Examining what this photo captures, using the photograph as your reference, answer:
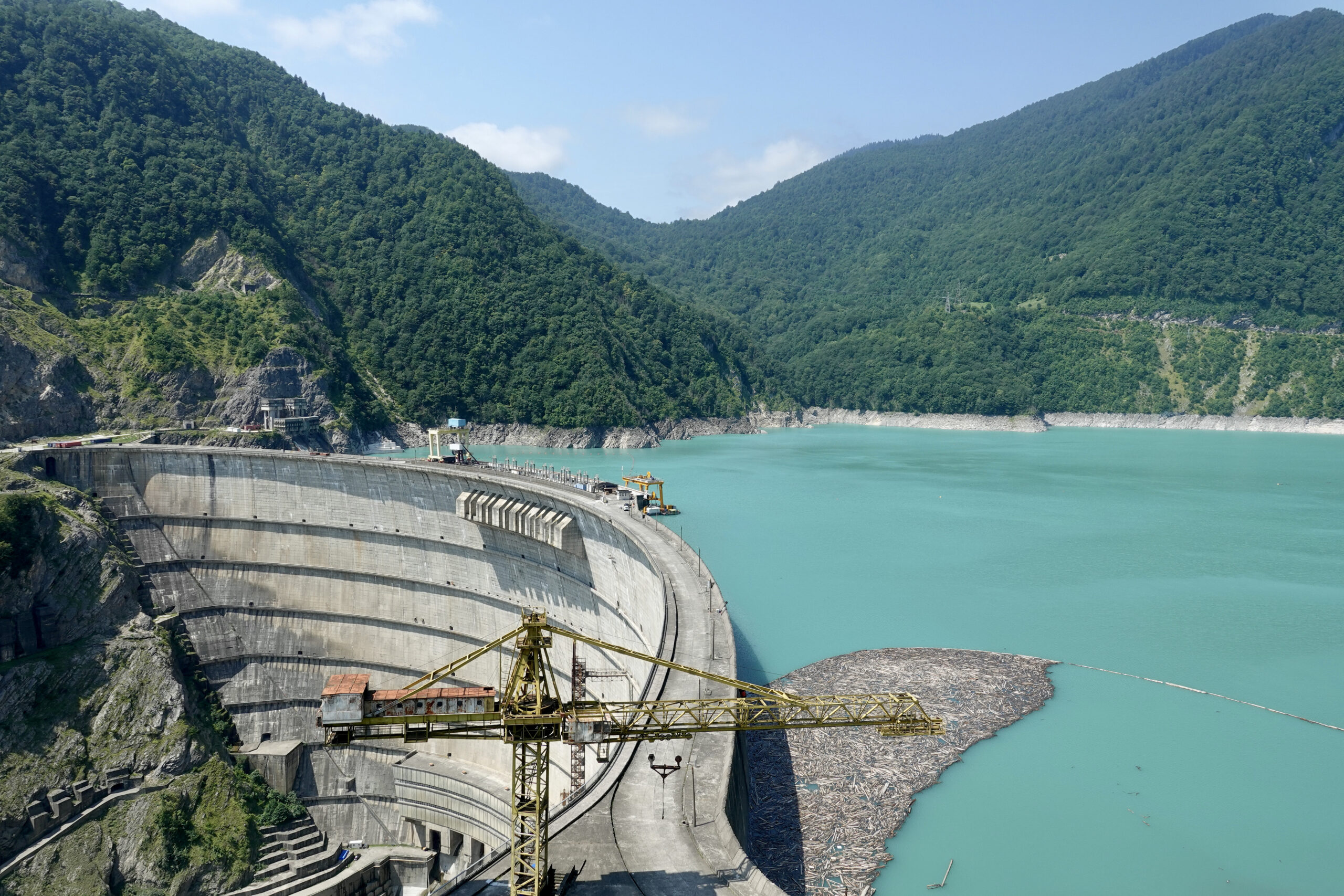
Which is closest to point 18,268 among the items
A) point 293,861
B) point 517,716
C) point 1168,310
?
point 293,861

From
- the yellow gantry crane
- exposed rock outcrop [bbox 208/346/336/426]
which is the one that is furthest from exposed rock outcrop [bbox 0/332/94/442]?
the yellow gantry crane

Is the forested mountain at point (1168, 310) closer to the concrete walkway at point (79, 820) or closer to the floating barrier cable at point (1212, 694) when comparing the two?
the floating barrier cable at point (1212, 694)

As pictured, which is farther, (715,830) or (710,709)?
(710,709)

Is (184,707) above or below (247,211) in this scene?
below

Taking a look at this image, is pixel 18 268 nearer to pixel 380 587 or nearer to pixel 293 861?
pixel 380 587

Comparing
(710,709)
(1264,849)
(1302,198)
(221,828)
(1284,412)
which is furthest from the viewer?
(1302,198)

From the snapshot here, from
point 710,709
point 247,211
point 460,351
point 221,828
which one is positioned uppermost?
point 247,211

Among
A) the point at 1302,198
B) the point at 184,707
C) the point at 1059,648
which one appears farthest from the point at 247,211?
the point at 1302,198

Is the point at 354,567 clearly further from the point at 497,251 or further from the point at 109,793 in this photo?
the point at 497,251
